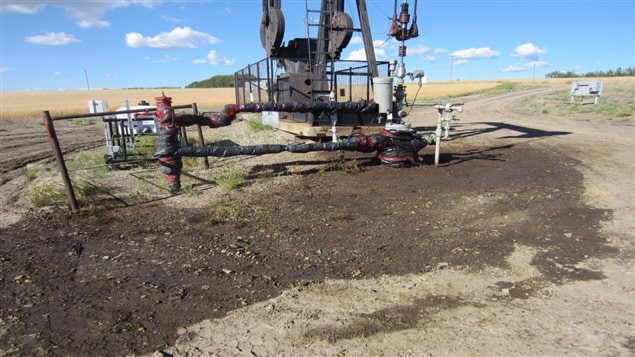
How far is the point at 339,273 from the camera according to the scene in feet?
13.6

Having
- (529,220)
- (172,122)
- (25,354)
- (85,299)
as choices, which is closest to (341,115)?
(172,122)

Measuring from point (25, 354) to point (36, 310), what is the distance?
2.32 feet

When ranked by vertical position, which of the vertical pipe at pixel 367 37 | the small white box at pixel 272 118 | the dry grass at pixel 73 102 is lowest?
the dry grass at pixel 73 102

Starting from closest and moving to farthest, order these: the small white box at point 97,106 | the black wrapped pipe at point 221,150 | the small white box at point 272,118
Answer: the black wrapped pipe at point 221,150, the small white box at point 97,106, the small white box at point 272,118

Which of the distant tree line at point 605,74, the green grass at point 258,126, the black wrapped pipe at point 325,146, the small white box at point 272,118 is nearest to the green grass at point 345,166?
the black wrapped pipe at point 325,146

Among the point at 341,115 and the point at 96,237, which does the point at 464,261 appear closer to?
the point at 96,237

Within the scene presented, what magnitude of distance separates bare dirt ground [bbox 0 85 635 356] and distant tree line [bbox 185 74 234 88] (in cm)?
12776

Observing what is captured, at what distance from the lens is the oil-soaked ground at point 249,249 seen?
11.3 ft

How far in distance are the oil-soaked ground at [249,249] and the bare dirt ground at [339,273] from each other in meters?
0.02

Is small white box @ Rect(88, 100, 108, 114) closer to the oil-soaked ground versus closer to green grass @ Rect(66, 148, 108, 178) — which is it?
green grass @ Rect(66, 148, 108, 178)

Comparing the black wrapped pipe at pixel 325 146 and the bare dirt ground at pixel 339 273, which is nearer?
the bare dirt ground at pixel 339 273

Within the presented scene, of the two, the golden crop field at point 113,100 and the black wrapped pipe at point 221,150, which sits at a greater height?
the black wrapped pipe at point 221,150

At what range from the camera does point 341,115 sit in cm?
1035

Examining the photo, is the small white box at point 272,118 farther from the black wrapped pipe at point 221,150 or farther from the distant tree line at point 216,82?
the distant tree line at point 216,82
